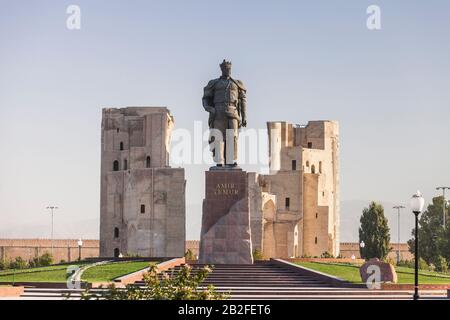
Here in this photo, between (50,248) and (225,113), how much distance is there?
2645 inches

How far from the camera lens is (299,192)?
8731cm

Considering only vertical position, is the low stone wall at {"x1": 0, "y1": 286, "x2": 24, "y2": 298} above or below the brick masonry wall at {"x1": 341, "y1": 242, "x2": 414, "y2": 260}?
above

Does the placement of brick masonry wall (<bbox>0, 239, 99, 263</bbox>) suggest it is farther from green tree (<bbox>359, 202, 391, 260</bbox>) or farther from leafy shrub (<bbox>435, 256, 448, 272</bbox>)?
leafy shrub (<bbox>435, 256, 448, 272</bbox>)

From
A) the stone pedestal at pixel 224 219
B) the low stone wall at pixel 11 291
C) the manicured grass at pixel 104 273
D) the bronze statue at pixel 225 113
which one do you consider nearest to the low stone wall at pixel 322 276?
the stone pedestal at pixel 224 219

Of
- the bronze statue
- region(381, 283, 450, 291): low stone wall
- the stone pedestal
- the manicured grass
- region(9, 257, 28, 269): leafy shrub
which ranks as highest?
the bronze statue

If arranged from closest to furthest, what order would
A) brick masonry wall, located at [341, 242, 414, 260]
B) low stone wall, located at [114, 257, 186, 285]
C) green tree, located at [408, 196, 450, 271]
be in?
low stone wall, located at [114, 257, 186, 285] < green tree, located at [408, 196, 450, 271] < brick masonry wall, located at [341, 242, 414, 260]

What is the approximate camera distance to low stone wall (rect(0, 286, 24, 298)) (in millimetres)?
29825

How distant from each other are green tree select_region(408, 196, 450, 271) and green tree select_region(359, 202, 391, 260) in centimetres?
371

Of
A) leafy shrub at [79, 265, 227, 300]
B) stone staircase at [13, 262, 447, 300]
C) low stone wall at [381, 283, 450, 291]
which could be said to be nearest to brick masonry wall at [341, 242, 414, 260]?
stone staircase at [13, 262, 447, 300]

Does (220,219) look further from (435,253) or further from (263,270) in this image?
(435,253)

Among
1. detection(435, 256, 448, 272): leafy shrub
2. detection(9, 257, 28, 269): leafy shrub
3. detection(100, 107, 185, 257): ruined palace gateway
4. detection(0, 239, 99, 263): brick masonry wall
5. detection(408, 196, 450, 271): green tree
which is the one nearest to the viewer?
detection(9, 257, 28, 269): leafy shrub

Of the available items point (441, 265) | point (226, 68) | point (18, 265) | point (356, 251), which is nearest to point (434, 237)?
point (441, 265)

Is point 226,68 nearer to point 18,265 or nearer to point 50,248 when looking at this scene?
point 18,265
